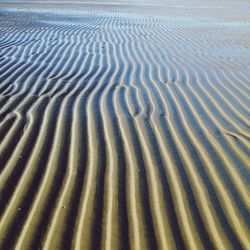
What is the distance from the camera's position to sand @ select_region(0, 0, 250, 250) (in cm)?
268

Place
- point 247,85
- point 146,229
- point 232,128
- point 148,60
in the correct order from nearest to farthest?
point 146,229, point 232,128, point 247,85, point 148,60

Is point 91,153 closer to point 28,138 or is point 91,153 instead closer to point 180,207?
point 28,138

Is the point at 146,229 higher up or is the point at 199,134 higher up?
the point at 199,134

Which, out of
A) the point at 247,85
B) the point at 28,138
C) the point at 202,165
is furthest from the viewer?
the point at 247,85

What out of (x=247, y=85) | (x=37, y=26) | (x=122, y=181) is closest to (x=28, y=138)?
(x=122, y=181)

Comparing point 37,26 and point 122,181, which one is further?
point 37,26

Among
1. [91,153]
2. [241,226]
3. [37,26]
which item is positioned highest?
[37,26]

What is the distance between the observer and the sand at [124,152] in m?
2.68

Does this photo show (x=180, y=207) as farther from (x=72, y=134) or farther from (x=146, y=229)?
(x=72, y=134)

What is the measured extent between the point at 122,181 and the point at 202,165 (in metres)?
0.81

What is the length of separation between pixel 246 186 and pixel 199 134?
1.05 metres

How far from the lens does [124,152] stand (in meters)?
3.73

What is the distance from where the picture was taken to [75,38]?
10461 mm

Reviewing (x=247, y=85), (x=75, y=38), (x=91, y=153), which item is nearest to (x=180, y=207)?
(x=91, y=153)
